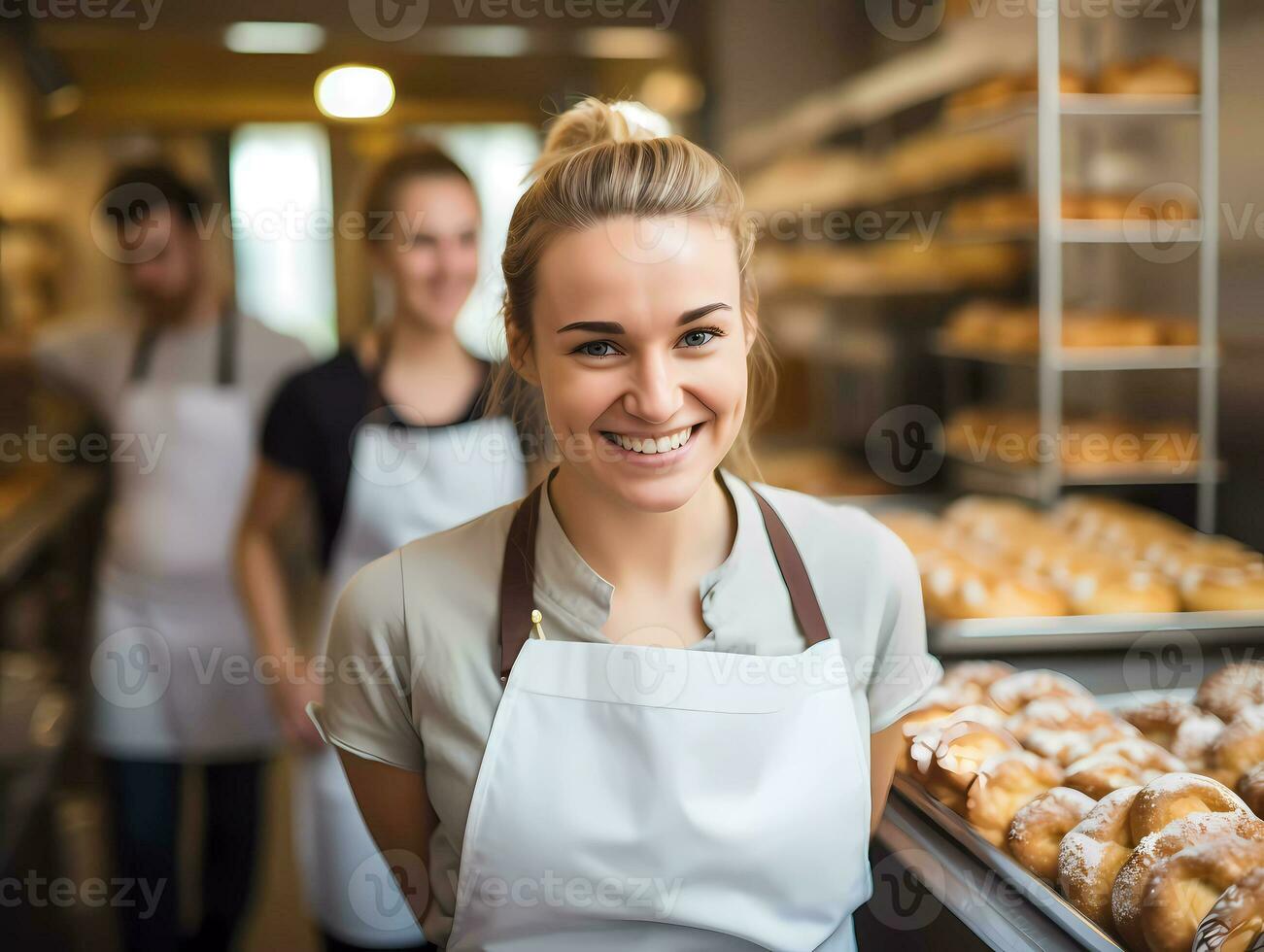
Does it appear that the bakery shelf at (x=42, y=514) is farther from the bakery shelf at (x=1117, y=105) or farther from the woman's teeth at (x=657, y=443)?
the bakery shelf at (x=1117, y=105)

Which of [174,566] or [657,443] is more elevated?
[657,443]

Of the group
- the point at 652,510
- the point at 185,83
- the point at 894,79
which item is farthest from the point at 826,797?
the point at 185,83

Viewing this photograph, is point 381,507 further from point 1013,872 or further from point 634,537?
point 1013,872

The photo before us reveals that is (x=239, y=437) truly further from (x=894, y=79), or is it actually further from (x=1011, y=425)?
(x=894, y=79)

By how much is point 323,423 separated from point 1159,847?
1446 millimetres

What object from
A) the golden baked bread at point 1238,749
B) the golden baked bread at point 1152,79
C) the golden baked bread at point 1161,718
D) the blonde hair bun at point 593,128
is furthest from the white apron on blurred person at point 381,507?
the golden baked bread at point 1152,79

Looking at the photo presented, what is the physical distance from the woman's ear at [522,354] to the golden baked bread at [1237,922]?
0.74 metres

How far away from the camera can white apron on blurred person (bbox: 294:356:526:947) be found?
1992 mm

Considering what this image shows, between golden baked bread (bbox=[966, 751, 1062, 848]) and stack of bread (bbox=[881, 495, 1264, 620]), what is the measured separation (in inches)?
43.0

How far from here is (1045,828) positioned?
1.19 meters

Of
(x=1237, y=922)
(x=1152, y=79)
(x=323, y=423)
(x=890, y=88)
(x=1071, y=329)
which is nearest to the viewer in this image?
(x=1237, y=922)

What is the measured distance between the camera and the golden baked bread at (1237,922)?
943 millimetres

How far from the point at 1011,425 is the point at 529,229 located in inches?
114

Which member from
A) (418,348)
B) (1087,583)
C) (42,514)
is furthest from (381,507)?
(42,514)
